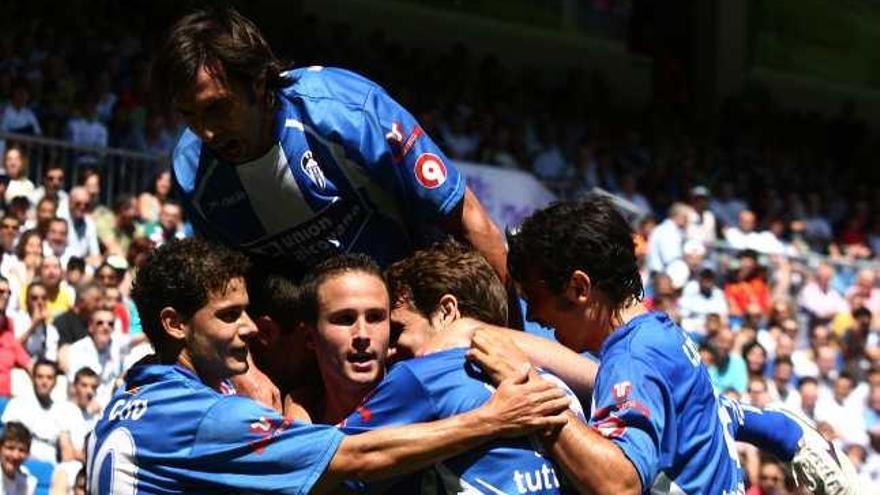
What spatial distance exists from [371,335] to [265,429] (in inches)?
15.5

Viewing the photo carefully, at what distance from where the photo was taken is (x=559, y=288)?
5.14 meters

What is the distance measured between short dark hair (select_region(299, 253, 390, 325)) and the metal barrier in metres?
8.39

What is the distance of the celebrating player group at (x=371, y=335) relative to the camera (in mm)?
4934

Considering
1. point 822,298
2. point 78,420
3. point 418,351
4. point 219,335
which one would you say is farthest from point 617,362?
point 822,298

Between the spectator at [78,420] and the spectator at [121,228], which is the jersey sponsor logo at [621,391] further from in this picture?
the spectator at [121,228]

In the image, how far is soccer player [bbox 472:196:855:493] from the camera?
479 centimetres

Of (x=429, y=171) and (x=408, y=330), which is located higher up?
(x=429, y=171)

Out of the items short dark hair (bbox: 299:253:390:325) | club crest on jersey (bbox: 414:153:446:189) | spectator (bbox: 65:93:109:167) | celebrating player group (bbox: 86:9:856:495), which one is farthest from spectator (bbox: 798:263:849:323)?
short dark hair (bbox: 299:253:390:325)

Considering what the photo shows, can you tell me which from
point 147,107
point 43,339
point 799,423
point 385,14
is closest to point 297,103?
point 799,423

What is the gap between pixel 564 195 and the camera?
56.9 feet

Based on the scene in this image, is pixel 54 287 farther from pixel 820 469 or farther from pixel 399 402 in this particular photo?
pixel 399 402

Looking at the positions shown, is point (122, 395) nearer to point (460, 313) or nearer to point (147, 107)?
point (460, 313)

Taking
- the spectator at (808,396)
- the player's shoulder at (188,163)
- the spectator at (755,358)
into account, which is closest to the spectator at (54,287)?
the spectator at (755,358)

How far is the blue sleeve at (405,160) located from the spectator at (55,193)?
7.56 m
